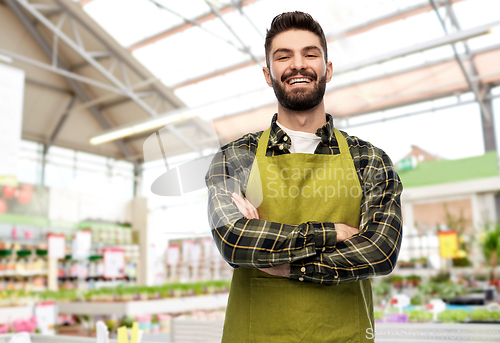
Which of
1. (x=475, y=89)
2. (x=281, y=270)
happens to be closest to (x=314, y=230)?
(x=281, y=270)

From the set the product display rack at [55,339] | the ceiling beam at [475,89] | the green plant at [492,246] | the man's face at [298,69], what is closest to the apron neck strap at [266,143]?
the man's face at [298,69]

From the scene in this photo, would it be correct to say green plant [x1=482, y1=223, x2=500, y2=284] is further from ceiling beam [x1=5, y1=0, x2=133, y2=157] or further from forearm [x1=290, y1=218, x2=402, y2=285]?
ceiling beam [x1=5, y1=0, x2=133, y2=157]

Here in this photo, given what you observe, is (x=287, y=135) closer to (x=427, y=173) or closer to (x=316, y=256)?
(x=316, y=256)

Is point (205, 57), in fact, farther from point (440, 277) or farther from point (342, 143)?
point (342, 143)

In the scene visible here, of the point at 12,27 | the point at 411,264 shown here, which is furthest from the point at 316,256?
the point at 12,27

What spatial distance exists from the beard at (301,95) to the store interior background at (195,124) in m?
0.16

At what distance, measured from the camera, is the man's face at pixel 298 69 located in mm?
1119

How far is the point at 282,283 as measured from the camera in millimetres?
1104

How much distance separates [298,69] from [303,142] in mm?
216

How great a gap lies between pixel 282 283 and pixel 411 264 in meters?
6.38

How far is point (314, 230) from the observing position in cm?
106

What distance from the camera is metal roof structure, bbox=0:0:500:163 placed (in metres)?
2.15

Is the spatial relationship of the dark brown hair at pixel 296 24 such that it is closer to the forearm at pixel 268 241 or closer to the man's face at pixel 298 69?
the man's face at pixel 298 69

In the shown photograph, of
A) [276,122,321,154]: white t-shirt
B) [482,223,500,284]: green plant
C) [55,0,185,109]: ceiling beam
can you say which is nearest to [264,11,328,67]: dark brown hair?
[276,122,321,154]: white t-shirt
